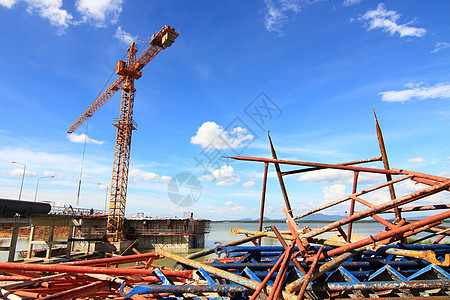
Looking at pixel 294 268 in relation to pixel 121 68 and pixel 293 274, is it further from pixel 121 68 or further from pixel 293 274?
pixel 121 68

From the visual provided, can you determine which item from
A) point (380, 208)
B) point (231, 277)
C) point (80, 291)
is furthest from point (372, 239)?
point (80, 291)

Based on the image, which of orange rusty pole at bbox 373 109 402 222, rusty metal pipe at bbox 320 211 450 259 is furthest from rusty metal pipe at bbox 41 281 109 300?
orange rusty pole at bbox 373 109 402 222

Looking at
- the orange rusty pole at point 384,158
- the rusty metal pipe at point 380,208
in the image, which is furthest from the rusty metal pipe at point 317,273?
the orange rusty pole at point 384,158

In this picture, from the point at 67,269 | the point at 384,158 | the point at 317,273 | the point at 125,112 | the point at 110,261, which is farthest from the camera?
the point at 125,112

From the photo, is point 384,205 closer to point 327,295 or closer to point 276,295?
point 327,295

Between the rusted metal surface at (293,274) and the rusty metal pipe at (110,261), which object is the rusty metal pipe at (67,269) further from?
the rusty metal pipe at (110,261)

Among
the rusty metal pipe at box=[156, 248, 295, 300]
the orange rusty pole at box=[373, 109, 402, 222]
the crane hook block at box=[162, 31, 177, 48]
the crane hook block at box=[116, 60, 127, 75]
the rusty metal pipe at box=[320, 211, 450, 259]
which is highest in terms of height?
the crane hook block at box=[162, 31, 177, 48]

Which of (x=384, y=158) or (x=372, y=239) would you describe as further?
(x=384, y=158)

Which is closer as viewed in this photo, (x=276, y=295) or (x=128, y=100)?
(x=276, y=295)

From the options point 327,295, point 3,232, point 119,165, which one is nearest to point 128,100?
point 119,165

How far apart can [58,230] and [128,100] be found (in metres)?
51.2

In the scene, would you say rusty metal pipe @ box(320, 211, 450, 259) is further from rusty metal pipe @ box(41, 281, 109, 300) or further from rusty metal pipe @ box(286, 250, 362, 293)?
rusty metal pipe @ box(41, 281, 109, 300)


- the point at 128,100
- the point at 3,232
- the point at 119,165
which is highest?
the point at 128,100

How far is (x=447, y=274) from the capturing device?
501 cm
